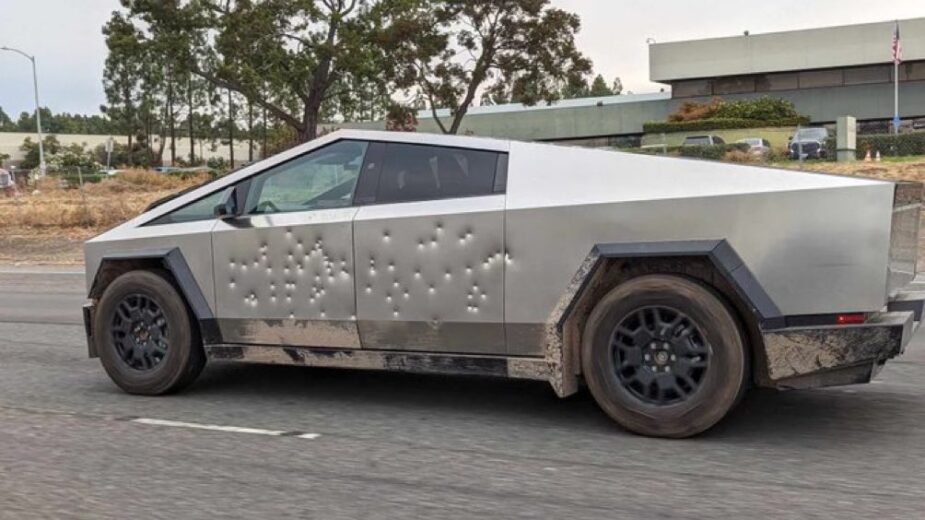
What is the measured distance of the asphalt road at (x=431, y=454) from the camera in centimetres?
402

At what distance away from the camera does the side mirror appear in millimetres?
5801

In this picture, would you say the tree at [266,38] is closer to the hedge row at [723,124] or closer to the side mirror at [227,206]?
the hedge row at [723,124]

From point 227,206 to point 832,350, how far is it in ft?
12.1

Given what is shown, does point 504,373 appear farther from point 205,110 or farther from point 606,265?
point 205,110

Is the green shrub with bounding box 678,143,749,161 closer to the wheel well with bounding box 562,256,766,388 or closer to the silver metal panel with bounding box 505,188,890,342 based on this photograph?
the wheel well with bounding box 562,256,766,388

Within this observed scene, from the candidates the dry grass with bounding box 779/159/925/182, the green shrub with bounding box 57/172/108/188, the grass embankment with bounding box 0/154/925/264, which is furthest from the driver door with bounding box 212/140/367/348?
the green shrub with bounding box 57/172/108/188

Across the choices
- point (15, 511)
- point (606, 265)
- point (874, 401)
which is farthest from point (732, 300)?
point (15, 511)

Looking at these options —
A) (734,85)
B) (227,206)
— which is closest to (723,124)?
(734,85)

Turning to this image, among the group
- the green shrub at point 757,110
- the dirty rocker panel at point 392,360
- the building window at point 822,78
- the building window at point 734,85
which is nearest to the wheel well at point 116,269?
the dirty rocker panel at point 392,360

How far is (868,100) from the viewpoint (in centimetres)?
5288

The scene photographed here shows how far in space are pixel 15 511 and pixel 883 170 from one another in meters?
22.1

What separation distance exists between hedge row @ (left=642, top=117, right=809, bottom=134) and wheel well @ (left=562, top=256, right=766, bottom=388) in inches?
1726

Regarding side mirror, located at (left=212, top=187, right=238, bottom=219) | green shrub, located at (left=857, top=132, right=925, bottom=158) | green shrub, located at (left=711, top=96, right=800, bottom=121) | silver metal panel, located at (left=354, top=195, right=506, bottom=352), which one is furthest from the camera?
green shrub, located at (left=711, top=96, right=800, bottom=121)

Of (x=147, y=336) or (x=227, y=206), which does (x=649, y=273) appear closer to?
(x=227, y=206)
